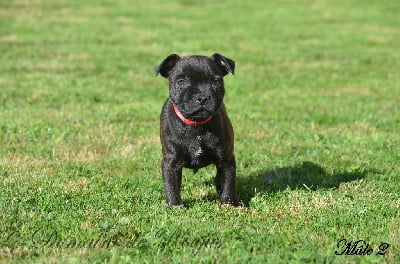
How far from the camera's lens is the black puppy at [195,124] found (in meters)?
7.36

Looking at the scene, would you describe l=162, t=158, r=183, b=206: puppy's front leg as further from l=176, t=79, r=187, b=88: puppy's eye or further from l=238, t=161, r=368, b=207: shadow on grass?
l=238, t=161, r=368, b=207: shadow on grass

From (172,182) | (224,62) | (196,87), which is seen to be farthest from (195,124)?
(224,62)

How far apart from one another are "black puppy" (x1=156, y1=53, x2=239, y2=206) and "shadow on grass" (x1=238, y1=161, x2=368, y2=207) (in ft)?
3.09

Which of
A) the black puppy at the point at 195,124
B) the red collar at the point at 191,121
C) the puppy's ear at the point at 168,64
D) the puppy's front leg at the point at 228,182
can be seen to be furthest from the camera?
the puppy's front leg at the point at 228,182

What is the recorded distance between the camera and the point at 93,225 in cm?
693

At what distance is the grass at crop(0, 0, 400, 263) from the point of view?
656 cm

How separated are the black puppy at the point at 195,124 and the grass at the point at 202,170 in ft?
1.45

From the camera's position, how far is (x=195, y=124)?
771cm

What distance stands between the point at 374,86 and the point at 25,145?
998cm

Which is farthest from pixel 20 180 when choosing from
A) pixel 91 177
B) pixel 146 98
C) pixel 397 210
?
pixel 146 98

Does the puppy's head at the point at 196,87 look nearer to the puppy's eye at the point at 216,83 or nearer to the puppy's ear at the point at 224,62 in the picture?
the puppy's eye at the point at 216,83

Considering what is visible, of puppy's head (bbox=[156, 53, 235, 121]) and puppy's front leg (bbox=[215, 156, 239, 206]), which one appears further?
puppy's front leg (bbox=[215, 156, 239, 206])

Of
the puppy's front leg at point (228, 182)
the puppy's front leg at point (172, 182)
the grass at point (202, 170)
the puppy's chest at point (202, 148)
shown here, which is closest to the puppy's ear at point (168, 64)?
the puppy's chest at point (202, 148)

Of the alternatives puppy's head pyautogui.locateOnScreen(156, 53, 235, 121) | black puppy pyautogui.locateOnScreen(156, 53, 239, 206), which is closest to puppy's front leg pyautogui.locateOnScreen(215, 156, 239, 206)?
black puppy pyautogui.locateOnScreen(156, 53, 239, 206)
